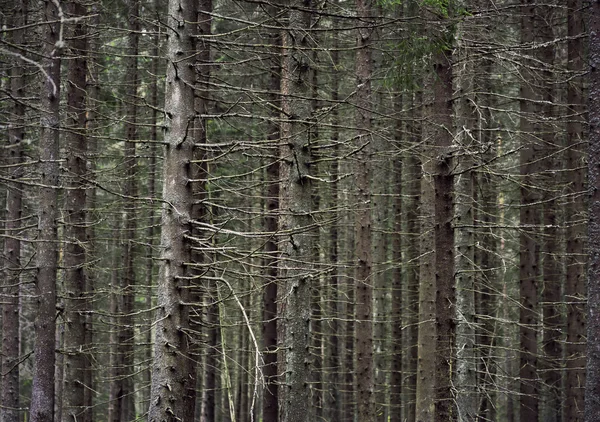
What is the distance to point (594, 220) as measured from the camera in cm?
830

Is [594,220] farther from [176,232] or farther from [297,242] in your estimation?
[176,232]

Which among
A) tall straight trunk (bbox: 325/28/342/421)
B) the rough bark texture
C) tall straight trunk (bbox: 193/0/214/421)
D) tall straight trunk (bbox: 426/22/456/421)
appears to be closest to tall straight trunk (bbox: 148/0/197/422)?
tall straight trunk (bbox: 193/0/214/421)

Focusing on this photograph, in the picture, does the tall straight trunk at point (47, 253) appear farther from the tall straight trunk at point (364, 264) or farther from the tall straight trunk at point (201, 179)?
the tall straight trunk at point (364, 264)

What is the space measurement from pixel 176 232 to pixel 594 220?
5.28 metres

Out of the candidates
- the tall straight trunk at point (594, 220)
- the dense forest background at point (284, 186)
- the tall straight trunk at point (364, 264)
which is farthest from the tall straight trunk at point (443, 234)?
the tall straight trunk at point (364, 264)

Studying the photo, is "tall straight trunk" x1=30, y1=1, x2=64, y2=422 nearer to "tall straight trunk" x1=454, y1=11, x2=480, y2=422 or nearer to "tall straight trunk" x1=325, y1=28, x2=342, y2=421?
"tall straight trunk" x1=454, y1=11, x2=480, y2=422

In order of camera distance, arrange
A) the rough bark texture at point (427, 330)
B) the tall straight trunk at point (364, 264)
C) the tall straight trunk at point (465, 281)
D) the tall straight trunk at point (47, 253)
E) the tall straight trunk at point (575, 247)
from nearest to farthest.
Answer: the tall straight trunk at point (47, 253) < the tall straight trunk at point (465, 281) < the rough bark texture at point (427, 330) < the tall straight trunk at point (364, 264) < the tall straight trunk at point (575, 247)

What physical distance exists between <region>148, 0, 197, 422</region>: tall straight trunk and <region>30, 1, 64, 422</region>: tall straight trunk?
10.5 ft

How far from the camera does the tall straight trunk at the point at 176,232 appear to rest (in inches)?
282

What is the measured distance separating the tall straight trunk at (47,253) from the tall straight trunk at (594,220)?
24.8ft

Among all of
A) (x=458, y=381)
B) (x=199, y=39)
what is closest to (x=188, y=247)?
(x=199, y=39)

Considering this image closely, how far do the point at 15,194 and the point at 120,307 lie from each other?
273 inches

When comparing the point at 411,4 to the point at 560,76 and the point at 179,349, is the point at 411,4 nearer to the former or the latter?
the point at 179,349

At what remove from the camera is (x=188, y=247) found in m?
7.30
